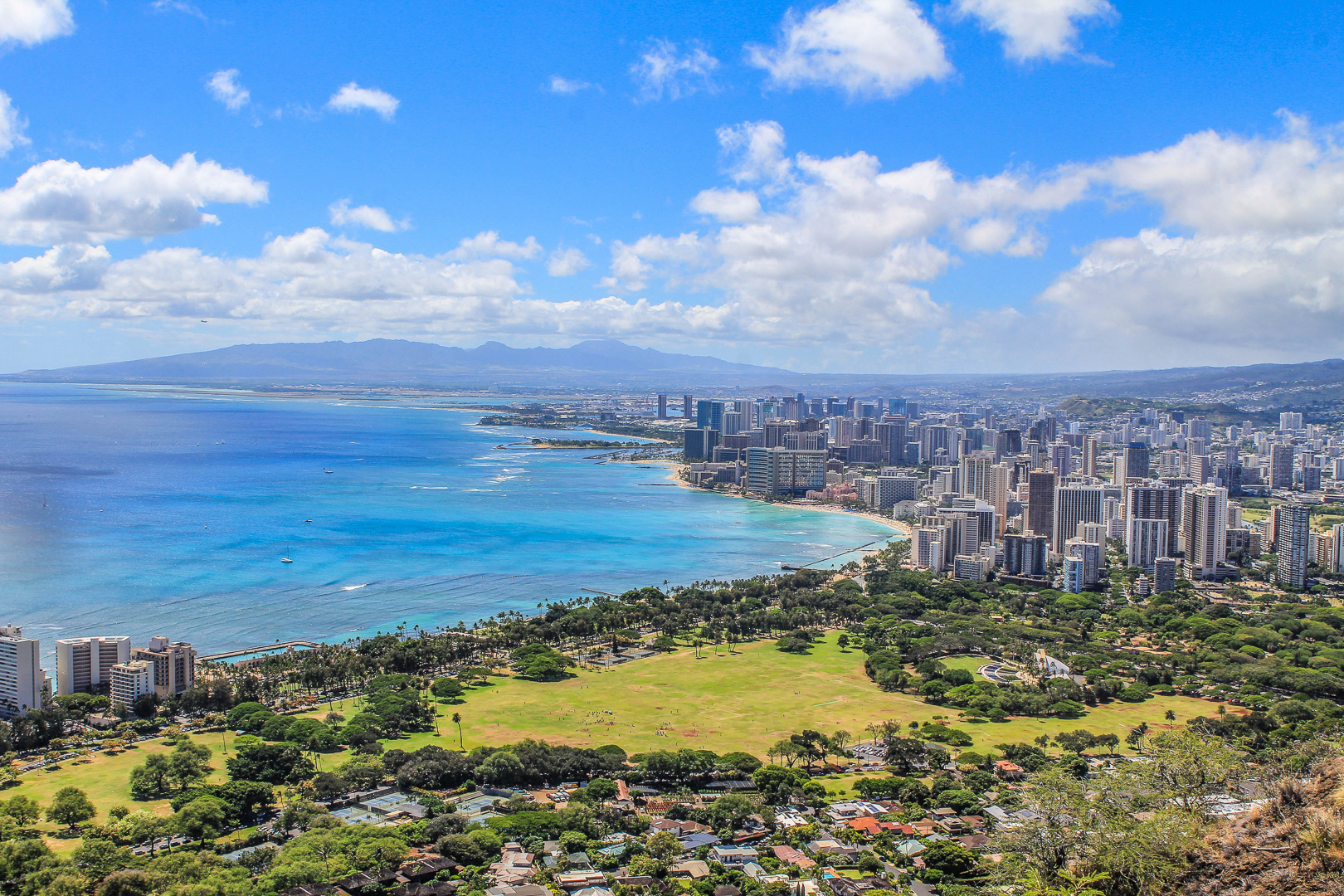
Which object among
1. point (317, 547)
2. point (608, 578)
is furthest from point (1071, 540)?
point (317, 547)

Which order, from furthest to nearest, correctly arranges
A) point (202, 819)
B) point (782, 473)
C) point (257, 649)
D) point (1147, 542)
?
point (782, 473)
point (1147, 542)
point (257, 649)
point (202, 819)

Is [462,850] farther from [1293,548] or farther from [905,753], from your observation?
[1293,548]

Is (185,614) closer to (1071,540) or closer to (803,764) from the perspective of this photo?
(803,764)

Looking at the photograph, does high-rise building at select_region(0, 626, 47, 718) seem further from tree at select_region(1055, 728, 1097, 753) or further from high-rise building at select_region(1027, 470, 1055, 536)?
high-rise building at select_region(1027, 470, 1055, 536)

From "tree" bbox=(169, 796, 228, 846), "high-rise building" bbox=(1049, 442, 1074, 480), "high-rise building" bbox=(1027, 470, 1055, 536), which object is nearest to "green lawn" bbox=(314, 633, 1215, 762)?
"tree" bbox=(169, 796, 228, 846)

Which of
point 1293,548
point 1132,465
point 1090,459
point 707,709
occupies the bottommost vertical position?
point 707,709

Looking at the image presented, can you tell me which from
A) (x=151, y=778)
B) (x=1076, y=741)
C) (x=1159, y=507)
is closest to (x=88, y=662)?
(x=151, y=778)

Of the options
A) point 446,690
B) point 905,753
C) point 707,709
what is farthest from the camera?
point 446,690

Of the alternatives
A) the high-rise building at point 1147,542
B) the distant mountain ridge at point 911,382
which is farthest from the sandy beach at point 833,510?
the distant mountain ridge at point 911,382
